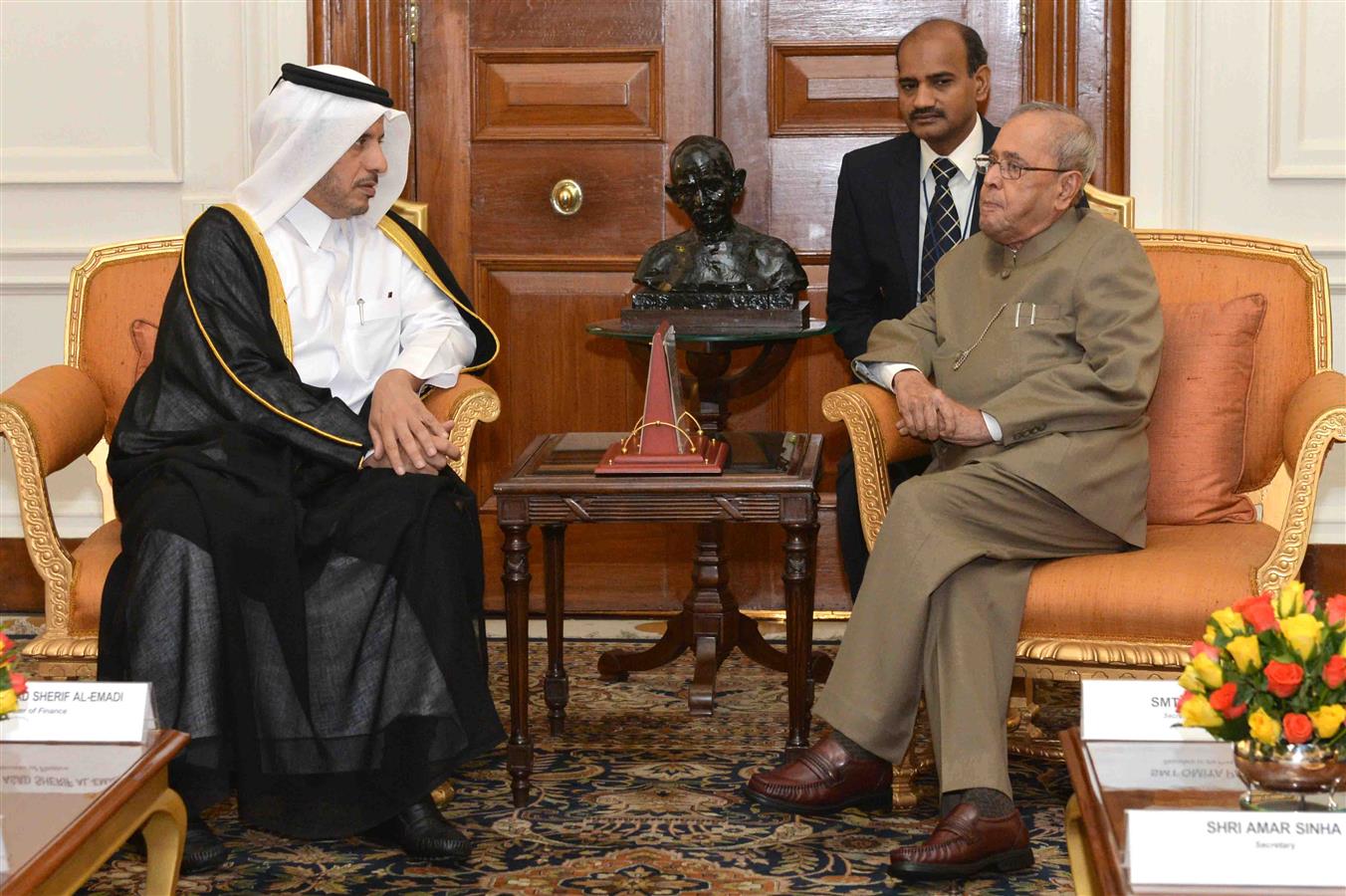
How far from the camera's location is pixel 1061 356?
3.61 m

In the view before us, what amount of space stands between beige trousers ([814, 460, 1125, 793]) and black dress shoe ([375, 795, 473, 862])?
788 millimetres

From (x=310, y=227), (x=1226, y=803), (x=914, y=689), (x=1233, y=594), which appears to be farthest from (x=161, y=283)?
(x=1226, y=803)

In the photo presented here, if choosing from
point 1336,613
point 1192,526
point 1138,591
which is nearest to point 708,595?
point 1192,526

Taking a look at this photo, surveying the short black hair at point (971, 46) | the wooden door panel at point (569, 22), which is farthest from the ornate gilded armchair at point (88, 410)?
the short black hair at point (971, 46)

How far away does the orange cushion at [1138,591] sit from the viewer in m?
3.22

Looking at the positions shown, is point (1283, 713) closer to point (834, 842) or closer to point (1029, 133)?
point (834, 842)

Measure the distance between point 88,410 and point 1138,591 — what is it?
238 centimetres

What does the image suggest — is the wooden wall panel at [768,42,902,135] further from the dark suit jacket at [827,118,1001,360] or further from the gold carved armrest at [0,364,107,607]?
the gold carved armrest at [0,364,107,607]

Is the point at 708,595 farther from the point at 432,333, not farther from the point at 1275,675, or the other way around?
the point at 1275,675

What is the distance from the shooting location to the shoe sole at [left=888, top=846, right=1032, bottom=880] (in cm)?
309

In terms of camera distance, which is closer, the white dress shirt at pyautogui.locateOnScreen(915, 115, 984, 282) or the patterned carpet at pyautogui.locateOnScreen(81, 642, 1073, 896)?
the patterned carpet at pyautogui.locateOnScreen(81, 642, 1073, 896)

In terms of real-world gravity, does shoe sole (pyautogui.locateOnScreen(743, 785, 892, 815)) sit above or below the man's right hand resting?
below

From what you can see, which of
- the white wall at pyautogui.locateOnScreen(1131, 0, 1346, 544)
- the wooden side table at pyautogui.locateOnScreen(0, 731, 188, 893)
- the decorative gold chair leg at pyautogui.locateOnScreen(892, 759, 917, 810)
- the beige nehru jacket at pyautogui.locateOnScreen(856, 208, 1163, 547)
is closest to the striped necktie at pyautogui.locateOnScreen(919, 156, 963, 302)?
the beige nehru jacket at pyautogui.locateOnScreen(856, 208, 1163, 547)

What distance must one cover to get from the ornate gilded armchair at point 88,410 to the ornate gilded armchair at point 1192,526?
3.89 ft
